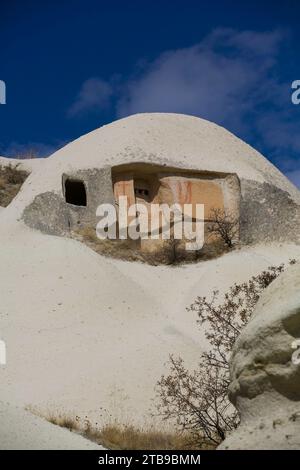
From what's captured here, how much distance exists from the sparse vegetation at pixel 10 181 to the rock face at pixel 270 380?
21697mm

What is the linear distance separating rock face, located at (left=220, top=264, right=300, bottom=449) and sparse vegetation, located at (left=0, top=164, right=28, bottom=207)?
2170 centimetres

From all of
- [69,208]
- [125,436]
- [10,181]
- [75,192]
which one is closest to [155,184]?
[75,192]

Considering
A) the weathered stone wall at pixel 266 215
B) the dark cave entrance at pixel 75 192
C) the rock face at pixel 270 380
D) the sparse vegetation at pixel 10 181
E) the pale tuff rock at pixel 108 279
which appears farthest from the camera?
the sparse vegetation at pixel 10 181

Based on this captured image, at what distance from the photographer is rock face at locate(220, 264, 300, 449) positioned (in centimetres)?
464

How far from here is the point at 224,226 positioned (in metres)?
20.7

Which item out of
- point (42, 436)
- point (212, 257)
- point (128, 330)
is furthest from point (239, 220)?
point (42, 436)

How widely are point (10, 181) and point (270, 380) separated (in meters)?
25.3

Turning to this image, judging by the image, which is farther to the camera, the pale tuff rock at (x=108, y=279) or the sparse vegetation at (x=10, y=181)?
the sparse vegetation at (x=10, y=181)

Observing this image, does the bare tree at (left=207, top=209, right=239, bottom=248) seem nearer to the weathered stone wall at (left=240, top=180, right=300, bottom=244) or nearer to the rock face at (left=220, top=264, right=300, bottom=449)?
the weathered stone wall at (left=240, top=180, right=300, bottom=244)

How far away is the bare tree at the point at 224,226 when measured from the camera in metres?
20.5

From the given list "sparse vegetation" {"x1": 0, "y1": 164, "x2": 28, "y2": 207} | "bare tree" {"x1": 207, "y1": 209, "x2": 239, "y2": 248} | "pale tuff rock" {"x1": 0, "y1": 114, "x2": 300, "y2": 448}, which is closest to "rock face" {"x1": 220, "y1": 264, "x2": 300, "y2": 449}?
"pale tuff rock" {"x1": 0, "y1": 114, "x2": 300, "y2": 448}

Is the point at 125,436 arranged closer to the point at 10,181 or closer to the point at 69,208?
the point at 69,208

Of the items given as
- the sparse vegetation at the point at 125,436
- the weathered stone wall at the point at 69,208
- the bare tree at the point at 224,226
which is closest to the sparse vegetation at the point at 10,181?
the weathered stone wall at the point at 69,208

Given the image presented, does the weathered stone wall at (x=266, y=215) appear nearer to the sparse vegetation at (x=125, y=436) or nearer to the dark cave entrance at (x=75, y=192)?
the dark cave entrance at (x=75, y=192)
